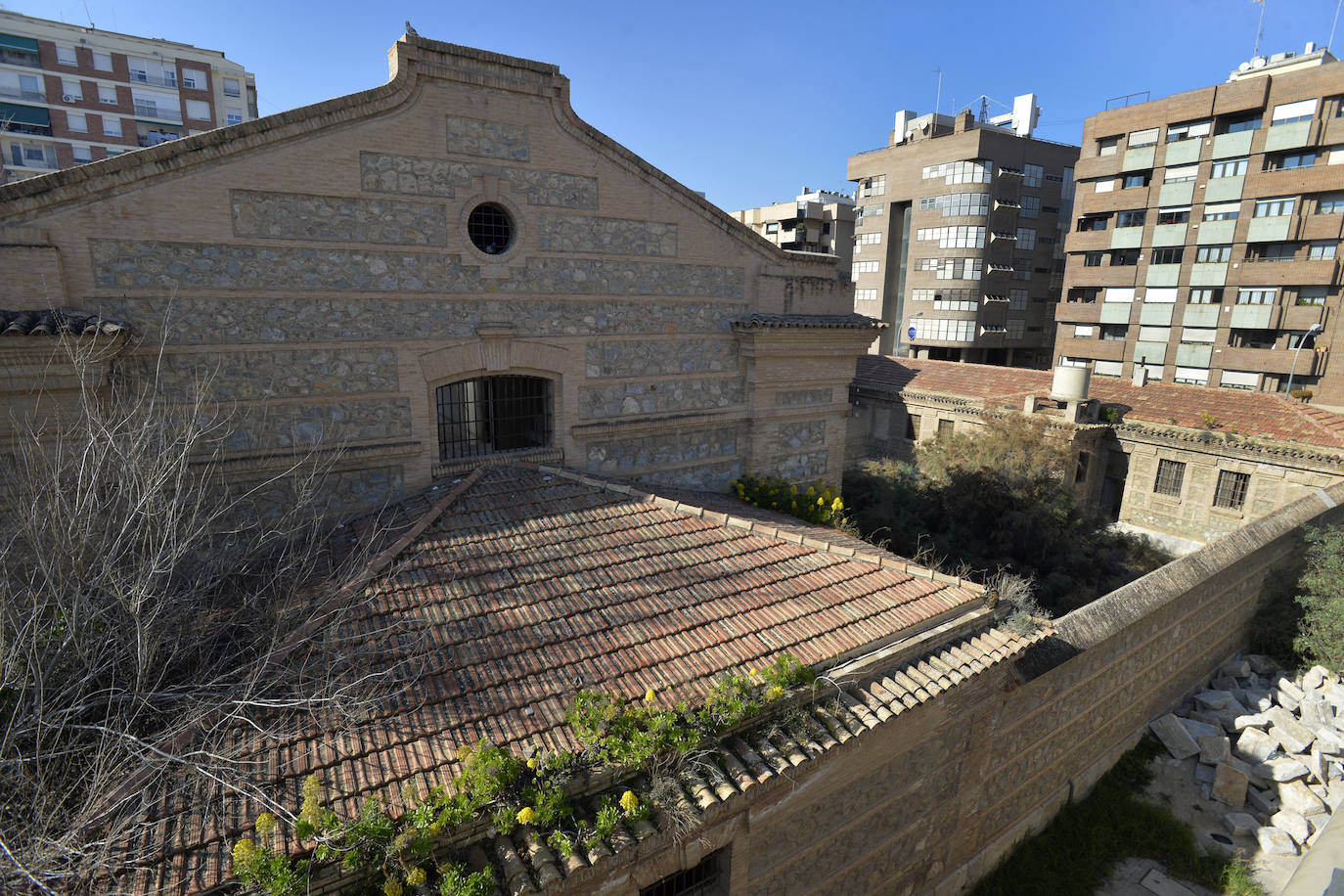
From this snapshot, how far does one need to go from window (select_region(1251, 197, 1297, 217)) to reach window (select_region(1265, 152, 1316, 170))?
4.56 ft

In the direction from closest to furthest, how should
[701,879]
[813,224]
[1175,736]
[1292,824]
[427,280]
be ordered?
[701,879]
[427,280]
[1292,824]
[1175,736]
[813,224]

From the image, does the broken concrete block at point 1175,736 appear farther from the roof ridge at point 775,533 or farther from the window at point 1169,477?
the window at point 1169,477

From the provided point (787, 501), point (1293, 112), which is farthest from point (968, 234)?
point (787, 501)

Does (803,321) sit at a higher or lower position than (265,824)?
higher

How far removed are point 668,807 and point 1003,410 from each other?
21.4 meters

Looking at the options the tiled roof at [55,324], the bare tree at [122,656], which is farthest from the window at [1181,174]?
the tiled roof at [55,324]

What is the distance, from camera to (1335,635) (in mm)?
12391

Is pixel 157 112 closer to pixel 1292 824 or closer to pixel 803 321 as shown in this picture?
pixel 803 321

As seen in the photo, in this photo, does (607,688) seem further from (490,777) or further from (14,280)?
(14,280)

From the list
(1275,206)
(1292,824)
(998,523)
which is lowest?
(1292,824)

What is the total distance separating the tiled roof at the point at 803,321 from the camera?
10.2 meters

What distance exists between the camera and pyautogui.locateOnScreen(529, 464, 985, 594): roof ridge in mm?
7500

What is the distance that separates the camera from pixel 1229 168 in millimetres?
32406

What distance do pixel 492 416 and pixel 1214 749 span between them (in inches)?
489
